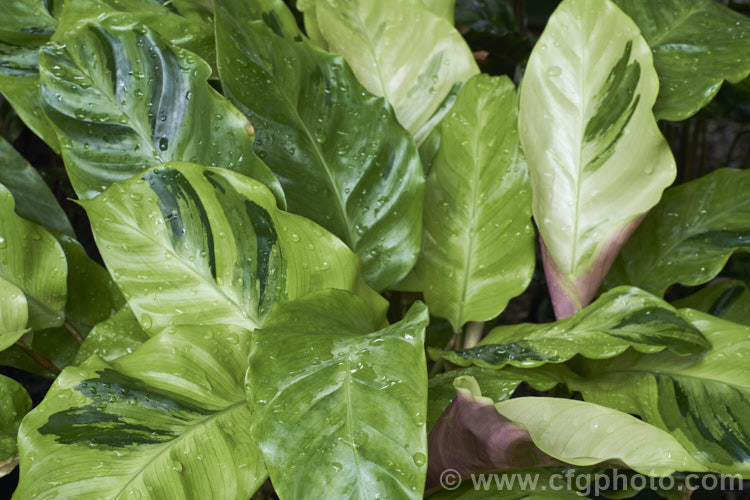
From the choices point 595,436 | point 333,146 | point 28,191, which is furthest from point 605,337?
point 28,191

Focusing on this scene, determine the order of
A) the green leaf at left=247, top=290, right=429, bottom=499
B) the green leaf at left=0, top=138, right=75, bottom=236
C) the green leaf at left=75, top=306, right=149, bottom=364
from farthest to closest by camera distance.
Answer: the green leaf at left=0, top=138, right=75, bottom=236 < the green leaf at left=75, top=306, right=149, bottom=364 < the green leaf at left=247, top=290, right=429, bottom=499

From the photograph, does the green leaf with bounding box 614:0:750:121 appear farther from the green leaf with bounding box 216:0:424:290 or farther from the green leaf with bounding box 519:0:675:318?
the green leaf with bounding box 216:0:424:290

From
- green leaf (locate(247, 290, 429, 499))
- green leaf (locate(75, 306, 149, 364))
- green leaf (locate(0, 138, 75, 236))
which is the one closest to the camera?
green leaf (locate(247, 290, 429, 499))

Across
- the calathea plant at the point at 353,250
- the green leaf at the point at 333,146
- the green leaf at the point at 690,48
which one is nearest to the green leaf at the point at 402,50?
the calathea plant at the point at 353,250

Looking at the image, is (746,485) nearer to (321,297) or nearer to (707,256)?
(707,256)

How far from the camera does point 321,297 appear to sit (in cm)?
54

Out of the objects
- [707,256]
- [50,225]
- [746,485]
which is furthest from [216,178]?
[746,485]

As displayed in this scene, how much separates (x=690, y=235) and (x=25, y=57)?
828mm

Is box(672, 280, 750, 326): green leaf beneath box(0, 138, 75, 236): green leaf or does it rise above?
beneath

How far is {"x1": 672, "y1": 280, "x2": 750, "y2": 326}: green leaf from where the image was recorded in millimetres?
802

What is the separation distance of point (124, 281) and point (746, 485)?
1.37 m

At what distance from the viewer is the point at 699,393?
1.94 feet

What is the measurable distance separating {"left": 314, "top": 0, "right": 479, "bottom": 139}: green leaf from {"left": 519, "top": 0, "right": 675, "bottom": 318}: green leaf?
12 cm

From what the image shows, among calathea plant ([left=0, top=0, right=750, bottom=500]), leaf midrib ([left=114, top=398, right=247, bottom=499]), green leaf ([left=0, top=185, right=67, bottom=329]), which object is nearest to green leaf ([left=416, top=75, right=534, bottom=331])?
calathea plant ([left=0, top=0, right=750, bottom=500])
